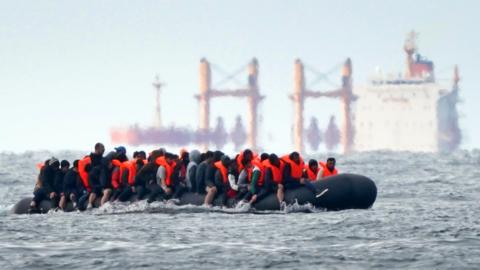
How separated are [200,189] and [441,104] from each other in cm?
13097

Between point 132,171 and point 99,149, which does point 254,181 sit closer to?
point 132,171

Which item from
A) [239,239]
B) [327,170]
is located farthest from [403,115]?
[239,239]

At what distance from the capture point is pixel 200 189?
110 feet

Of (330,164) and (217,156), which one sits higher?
(217,156)

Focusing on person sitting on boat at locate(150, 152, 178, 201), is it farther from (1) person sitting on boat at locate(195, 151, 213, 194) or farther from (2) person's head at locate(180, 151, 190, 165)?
(1) person sitting on boat at locate(195, 151, 213, 194)

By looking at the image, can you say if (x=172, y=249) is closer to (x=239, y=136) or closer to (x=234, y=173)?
(x=234, y=173)

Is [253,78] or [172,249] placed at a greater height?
[253,78]

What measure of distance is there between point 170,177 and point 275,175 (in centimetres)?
273

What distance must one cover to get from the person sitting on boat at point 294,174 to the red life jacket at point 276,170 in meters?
0.10

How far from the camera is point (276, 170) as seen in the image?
32.2 metres

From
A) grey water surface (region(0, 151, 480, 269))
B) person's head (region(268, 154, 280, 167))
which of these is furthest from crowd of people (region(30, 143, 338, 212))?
grey water surface (region(0, 151, 480, 269))

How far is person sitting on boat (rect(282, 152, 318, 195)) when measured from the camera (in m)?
32.1

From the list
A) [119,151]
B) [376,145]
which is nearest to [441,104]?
[376,145]

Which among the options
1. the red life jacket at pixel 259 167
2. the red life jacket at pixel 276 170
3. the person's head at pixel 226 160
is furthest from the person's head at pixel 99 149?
the red life jacket at pixel 276 170
